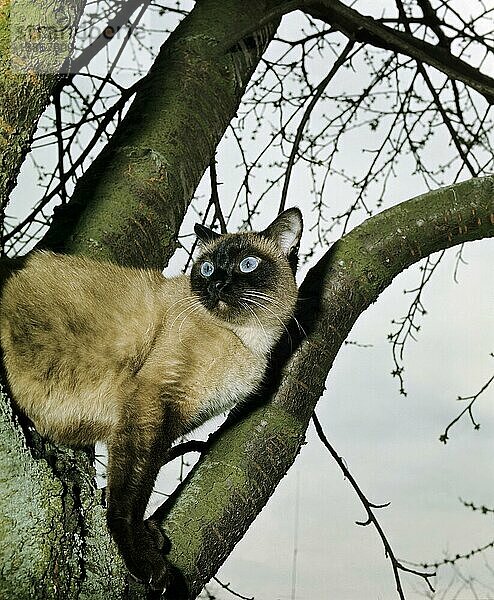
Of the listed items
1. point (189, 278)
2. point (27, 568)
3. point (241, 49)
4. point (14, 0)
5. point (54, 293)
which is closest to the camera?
point (14, 0)

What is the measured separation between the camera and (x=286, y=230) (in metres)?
Answer: 1.39

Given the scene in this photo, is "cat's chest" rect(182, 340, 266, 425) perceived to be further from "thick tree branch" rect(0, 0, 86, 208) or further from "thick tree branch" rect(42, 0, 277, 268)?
"thick tree branch" rect(0, 0, 86, 208)

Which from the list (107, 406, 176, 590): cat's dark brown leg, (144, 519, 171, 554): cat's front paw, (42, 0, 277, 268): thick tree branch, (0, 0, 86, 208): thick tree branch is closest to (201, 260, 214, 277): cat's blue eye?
(42, 0, 277, 268): thick tree branch

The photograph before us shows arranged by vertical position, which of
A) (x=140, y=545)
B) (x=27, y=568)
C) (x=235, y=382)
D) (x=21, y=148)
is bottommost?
(x=27, y=568)

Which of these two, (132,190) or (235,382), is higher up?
(132,190)

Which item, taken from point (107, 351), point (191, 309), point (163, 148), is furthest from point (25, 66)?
point (163, 148)

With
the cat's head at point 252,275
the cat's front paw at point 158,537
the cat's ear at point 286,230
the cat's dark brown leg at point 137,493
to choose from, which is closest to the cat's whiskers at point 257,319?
the cat's head at point 252,275

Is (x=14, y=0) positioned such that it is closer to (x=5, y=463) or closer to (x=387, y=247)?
(x=5, y=463)

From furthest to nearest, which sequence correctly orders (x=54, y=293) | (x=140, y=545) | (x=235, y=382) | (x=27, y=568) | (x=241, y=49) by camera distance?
1. (x=241, y=49)
2. (x=235, y=382)
3. (x=54, y=293)
4. (x=140, y=545)
5. (x=27, y=568)

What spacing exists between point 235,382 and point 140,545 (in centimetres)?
37

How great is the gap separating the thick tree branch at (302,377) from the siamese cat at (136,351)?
0.16 feet

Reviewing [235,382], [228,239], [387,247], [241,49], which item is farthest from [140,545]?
[241,49]

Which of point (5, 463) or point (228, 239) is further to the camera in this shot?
point (228, 239)

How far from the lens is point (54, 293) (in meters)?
1.11
